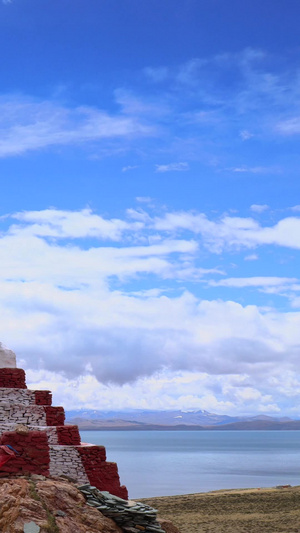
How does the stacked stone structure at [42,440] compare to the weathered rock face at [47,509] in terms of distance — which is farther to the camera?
the stacked stone structure at [42,440]

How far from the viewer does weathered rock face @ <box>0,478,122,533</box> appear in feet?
55.2

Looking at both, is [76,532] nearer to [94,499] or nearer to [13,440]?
[94,499]

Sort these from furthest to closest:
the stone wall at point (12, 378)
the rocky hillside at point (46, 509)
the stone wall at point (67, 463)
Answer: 1. the stone wall at point (12, 378)
2. the stone wall at point (67, 463)
3. the rocky hillside at point (46, 509)

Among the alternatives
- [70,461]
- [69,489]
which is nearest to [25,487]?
[69,489]

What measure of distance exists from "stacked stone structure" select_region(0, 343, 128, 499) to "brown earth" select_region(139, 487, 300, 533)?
11719 millimetres

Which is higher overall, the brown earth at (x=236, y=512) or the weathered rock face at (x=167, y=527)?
the weathered rock face at (x=167, y=527)

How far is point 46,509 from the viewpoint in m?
17.6

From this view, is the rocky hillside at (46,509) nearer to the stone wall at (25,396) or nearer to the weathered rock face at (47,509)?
the weathered rock face at (47,509)

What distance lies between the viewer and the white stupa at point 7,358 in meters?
24.4

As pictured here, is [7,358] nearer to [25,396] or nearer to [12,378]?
[12,378]

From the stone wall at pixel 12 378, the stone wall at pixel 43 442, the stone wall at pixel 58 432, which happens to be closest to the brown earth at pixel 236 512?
the stone wall at pixel 43 442

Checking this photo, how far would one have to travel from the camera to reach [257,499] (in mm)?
44125

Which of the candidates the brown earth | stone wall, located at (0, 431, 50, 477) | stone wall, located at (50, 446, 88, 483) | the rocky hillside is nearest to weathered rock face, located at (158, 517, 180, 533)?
the rocky hillside

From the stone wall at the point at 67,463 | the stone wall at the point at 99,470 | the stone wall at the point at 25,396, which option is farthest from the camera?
the stone wall at the point at 25,396
